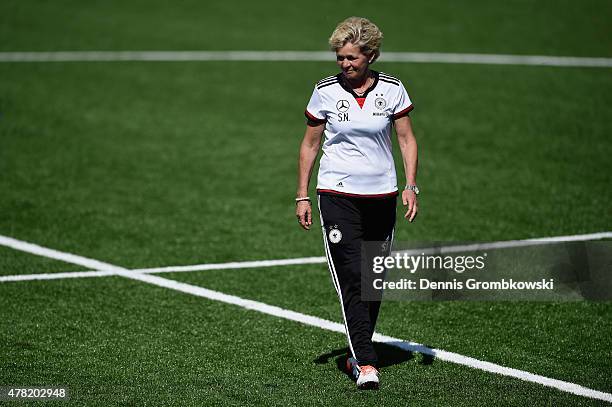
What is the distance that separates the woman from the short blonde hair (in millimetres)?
13

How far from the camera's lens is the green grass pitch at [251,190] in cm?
747

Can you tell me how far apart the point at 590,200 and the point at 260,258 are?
4245 millimetres

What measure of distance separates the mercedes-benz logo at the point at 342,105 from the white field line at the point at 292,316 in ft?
7.04

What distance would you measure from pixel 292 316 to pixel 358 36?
2901 millimetres

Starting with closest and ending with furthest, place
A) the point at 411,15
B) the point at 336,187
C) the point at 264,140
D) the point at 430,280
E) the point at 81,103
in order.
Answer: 1. the point at 336,187
2. the point at 430,280
3. the point at 264,140
4. the point at 81,103
5. the point at 411,15

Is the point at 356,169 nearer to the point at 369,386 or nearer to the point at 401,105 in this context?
the point at 401,105

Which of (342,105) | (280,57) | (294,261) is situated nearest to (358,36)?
(342,105)

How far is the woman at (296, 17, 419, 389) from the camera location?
6.92 metres

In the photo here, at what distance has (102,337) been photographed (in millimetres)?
8102

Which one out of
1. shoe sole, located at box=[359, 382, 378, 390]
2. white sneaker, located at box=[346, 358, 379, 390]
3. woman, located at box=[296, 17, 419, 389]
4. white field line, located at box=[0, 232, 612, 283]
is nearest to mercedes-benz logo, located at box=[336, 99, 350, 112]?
woman, located at box=[296, 17, 419, 389]

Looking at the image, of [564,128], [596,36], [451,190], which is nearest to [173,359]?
[451,190]

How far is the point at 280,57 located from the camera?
18797 mm

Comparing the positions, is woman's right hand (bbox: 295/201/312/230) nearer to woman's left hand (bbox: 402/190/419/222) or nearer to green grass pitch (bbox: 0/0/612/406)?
woman's left hand (bbox: 402/190/419/222)

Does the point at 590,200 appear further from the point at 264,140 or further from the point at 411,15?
the point at 411,15
